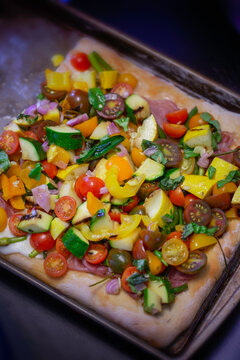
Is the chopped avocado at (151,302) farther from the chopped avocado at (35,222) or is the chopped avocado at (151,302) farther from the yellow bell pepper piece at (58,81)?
the yellow bell pepper piece at (58,81)

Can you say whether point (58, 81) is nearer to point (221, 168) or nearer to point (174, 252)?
point (221, 168)

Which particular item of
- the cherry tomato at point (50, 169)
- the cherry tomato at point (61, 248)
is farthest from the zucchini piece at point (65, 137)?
the cherry tomato at point (61, 248)

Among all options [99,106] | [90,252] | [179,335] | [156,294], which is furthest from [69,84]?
[179,335]

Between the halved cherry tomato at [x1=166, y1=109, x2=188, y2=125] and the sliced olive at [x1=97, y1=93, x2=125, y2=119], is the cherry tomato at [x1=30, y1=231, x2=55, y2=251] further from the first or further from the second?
the halved cherry tomato at [x1=166, y1=109, x2=188, y2=125]

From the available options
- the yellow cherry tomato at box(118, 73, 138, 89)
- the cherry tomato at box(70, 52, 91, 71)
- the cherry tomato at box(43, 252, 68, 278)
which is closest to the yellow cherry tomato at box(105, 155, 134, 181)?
the cherry tomato at box(43, 252, 68, 278)

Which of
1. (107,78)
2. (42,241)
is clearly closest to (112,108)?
(107,78)

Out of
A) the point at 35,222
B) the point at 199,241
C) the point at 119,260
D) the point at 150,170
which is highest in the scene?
the point at 150,170

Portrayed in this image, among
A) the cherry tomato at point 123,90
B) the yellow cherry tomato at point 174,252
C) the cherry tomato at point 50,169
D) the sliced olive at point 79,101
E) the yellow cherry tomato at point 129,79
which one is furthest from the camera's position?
the yellow cherry tomato at point 129,79
